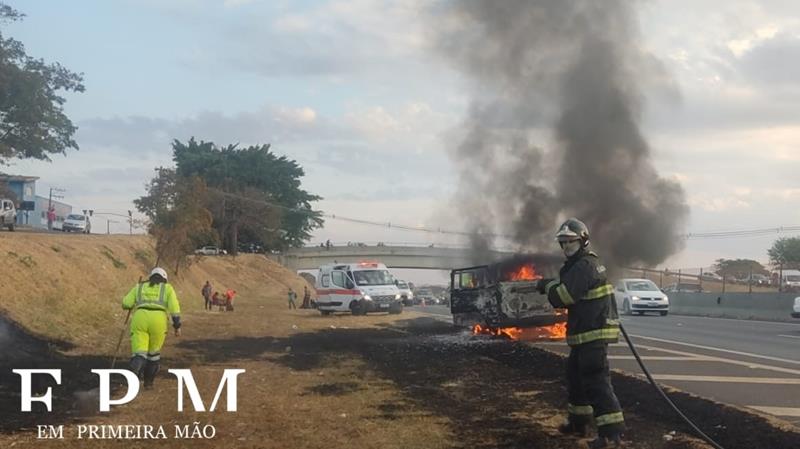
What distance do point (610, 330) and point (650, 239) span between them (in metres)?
10.8

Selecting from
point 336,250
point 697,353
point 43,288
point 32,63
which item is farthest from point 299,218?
point 697,353

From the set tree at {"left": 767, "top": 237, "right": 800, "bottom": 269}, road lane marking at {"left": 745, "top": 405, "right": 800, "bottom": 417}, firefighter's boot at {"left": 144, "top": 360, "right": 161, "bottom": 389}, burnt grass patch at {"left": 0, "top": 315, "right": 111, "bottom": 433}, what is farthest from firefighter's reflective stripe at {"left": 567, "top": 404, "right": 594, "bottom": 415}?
tree at {"left": 767, "top": 237, "right": 800, "bottom": 269}

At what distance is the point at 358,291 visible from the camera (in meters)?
30.5

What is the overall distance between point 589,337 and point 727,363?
279 inches

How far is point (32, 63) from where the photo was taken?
4088 cm

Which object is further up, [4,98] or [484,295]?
[4,98]

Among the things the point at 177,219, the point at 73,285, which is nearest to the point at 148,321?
the point at 73,285

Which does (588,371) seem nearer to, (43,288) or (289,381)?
(289,381)

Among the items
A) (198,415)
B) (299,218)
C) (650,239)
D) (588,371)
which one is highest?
(299,218)

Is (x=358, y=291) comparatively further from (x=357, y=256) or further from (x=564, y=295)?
(x=357, y=256)

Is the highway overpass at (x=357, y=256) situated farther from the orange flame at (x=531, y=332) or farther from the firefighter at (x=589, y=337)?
the firefighter at (x=589, y=337)

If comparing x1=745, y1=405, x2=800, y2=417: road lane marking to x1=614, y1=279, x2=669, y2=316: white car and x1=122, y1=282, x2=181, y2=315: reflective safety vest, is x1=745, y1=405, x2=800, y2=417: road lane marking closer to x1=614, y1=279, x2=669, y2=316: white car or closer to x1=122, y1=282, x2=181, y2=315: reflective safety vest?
x1=122, y1=282, x2=181, y2=315: reflective safety vest

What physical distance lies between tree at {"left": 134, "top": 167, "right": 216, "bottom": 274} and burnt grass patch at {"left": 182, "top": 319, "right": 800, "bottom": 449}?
19.6 m

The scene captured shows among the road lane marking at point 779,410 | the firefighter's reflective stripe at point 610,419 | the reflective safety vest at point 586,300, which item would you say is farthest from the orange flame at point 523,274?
the firefighter's reflective stripe at point 610,419
